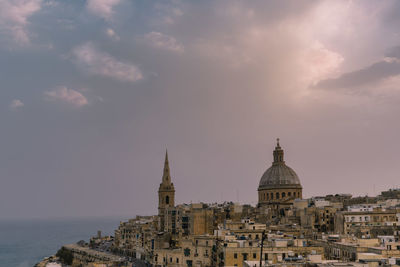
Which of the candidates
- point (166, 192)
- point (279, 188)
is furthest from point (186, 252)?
point (279, 188)

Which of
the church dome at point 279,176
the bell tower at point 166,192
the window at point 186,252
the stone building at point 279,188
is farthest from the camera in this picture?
the church dome at point 279,176

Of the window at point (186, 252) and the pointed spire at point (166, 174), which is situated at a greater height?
the pointed spire at point (166, 174)

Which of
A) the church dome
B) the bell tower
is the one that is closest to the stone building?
the church dome

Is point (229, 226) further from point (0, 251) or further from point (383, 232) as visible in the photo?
point (0, 251)

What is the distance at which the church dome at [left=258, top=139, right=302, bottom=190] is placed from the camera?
89.9m

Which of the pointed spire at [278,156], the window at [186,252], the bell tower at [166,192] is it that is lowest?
the window at [186,252]

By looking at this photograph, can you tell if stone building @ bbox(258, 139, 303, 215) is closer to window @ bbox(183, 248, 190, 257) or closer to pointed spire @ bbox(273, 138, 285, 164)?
pointed spire @ bbox(273, 138, 285, 164)

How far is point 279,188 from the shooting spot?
8906 centimetres

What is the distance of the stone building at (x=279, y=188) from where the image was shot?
3435 inches

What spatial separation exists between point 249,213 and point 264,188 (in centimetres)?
976

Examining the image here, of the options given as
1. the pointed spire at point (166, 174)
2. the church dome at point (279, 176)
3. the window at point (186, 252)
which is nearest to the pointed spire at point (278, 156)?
the church dome at point (279, 176)

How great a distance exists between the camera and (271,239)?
150 ft

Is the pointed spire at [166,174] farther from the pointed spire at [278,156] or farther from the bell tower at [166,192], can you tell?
the pointed spire at [278,156]

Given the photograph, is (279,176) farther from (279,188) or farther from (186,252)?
(186,252)
